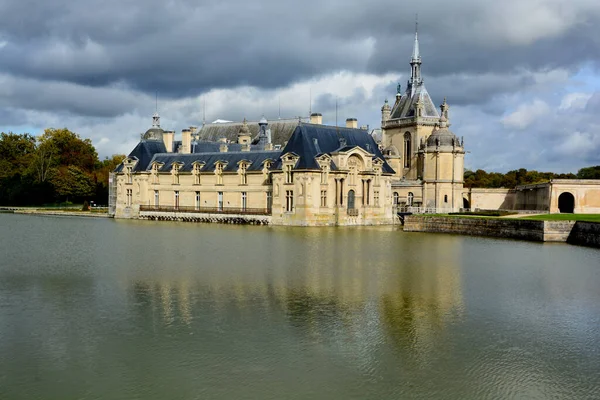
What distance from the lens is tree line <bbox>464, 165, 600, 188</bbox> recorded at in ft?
301

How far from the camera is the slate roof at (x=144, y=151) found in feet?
219

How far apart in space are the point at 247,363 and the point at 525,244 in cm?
2802

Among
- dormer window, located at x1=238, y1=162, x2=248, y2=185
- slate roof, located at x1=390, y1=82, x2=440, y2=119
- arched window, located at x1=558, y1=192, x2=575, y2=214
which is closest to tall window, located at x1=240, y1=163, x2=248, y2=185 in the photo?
dormer window, located at x1=238, y1=162, x2=248, y2=185

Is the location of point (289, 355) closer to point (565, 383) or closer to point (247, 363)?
point (247, 363)

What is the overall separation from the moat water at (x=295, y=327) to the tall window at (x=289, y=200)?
2386cm

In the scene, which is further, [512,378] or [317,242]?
[317,242]

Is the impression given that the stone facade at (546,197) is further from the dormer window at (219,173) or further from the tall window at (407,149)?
the dormer window at (219,173)

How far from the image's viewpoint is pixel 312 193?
170 feet

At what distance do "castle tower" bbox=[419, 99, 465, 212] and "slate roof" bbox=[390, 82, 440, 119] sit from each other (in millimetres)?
6911

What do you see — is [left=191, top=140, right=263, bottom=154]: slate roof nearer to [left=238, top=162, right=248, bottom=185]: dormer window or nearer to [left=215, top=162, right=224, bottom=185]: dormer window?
[left=215, top=162, right=224, bottom=185]: dormer window

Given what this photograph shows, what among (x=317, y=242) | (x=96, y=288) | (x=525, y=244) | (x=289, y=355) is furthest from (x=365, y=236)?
(x=289, y=355)

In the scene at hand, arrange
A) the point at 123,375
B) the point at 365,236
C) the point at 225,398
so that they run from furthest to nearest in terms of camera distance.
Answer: the point at 365,236
the point at 123,375
the point at 225,398

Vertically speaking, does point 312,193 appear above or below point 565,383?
above

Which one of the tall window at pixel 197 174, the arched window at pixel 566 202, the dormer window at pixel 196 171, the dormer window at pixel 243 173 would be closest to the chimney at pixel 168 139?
the dormer window at pixel 196 171
